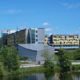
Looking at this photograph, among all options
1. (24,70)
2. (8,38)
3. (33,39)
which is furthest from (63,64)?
(8,38)

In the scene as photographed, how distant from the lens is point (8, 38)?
9256cm

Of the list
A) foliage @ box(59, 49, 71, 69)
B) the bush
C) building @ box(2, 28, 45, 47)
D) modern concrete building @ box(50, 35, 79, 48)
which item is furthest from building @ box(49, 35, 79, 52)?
the bush

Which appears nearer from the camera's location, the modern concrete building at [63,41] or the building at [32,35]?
the building at [32,35]

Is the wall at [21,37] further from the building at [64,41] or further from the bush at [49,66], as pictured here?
the bush at [49,66]

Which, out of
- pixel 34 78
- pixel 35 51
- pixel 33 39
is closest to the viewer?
pixel 34 78

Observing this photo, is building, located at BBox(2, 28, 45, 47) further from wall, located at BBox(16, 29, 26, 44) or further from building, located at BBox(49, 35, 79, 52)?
building, located at BBox(49, 35, 79, 52)

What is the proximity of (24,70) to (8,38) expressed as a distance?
64.8 metres

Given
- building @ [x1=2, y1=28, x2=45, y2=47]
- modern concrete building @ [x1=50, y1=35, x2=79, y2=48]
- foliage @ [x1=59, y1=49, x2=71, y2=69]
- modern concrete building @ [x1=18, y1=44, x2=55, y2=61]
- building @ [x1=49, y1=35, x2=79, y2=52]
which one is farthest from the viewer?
modern concrete building @ [x1=50, y1=35, x2=79, y2=48]

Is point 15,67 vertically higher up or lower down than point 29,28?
lower down

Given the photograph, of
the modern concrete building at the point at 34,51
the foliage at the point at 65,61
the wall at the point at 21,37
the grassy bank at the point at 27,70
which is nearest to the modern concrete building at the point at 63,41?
the wall at the point at 21,37

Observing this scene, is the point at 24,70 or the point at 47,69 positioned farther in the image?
the point at 47,69

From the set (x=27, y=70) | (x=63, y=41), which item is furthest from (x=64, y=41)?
(x=27, y=70)

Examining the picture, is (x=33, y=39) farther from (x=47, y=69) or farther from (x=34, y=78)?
(x=34, y=78)

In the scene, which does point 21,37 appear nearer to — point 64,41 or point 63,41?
point 63,41
